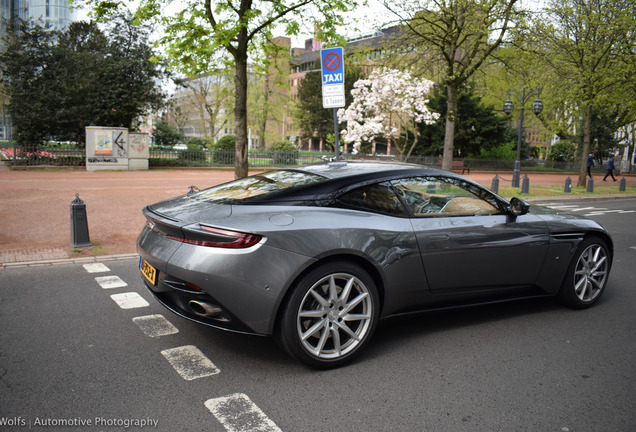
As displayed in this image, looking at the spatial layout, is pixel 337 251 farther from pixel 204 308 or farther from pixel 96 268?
pixel 96 268

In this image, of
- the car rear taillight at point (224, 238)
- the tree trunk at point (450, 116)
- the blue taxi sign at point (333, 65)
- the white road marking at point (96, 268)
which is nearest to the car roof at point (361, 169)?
the car rear taillight at point (224, 238)

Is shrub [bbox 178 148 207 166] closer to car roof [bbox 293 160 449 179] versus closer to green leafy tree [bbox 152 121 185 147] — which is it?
green leafy tree [bbox 152 121 185 147]

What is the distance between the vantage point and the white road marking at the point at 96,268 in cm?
611

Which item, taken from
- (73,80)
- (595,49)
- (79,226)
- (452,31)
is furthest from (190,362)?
(73,80)

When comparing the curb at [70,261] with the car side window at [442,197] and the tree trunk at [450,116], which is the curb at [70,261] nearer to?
the car side window at [442,197]

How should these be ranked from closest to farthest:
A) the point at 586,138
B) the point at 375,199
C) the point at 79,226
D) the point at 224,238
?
1. the point at 224,238
2. the point at 375,199
3. the point at 79,226
4. the point at 586,138

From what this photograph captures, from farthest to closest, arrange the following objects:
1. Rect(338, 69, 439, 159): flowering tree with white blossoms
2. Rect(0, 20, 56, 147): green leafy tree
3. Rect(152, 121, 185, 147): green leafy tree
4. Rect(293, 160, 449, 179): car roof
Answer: Rect(152, 121, 185, 147): green leafy tree, Rect(338, 69, 439, 159): flowering tree with white blossoms, Rect(0, 20, 56, 147): green leafy tree, Rect(293, 160, 449, 179): car roof

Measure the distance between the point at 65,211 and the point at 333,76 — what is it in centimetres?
671

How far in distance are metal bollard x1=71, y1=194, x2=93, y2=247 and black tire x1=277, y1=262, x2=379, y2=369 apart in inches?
205

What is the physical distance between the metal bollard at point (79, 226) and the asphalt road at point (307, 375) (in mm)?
2436

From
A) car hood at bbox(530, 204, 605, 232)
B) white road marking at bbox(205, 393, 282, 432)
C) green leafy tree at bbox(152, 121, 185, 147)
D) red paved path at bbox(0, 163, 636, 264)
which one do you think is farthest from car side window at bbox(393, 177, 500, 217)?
green leafy tree at bbox(152, 121, 185, 147)

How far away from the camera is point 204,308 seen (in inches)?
127

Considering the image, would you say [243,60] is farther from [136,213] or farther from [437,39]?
[437,39]

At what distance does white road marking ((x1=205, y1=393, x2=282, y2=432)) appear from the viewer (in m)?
2.69
